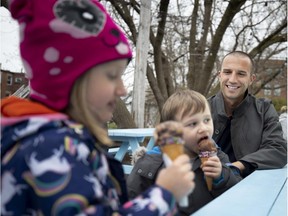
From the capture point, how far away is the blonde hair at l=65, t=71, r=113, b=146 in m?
0.83

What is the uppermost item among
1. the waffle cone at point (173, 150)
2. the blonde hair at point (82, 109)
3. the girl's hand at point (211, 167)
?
the blonde hair at point (82, 109)

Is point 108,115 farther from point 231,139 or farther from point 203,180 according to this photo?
point 231,139

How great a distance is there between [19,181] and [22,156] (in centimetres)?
5

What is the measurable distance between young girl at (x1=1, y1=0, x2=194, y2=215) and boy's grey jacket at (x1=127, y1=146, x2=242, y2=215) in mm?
651

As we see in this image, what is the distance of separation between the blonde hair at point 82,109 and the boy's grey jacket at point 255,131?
1.64 m

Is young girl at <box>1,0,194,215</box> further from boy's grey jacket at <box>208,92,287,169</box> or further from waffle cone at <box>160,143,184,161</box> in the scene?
boy's grey jacket at <box>208,92,287,169</box>

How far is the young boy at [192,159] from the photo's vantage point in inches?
57.4

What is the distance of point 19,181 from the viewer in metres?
0.73

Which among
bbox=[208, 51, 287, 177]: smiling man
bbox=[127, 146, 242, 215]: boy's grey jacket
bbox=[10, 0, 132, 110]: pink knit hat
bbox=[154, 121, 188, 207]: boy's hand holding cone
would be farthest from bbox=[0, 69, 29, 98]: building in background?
bbox=[208, 51, 287, 177]: smiling man

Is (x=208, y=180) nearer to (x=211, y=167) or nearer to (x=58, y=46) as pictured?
(x=211, y=167)

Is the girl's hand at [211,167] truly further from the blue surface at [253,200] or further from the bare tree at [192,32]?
the bare tree at [192,32]

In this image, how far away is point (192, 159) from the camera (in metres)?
1.67

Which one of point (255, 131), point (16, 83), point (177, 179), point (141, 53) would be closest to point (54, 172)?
point (177, 179)

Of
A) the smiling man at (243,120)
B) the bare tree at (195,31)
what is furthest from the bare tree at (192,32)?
the smiling man at (243,120)
